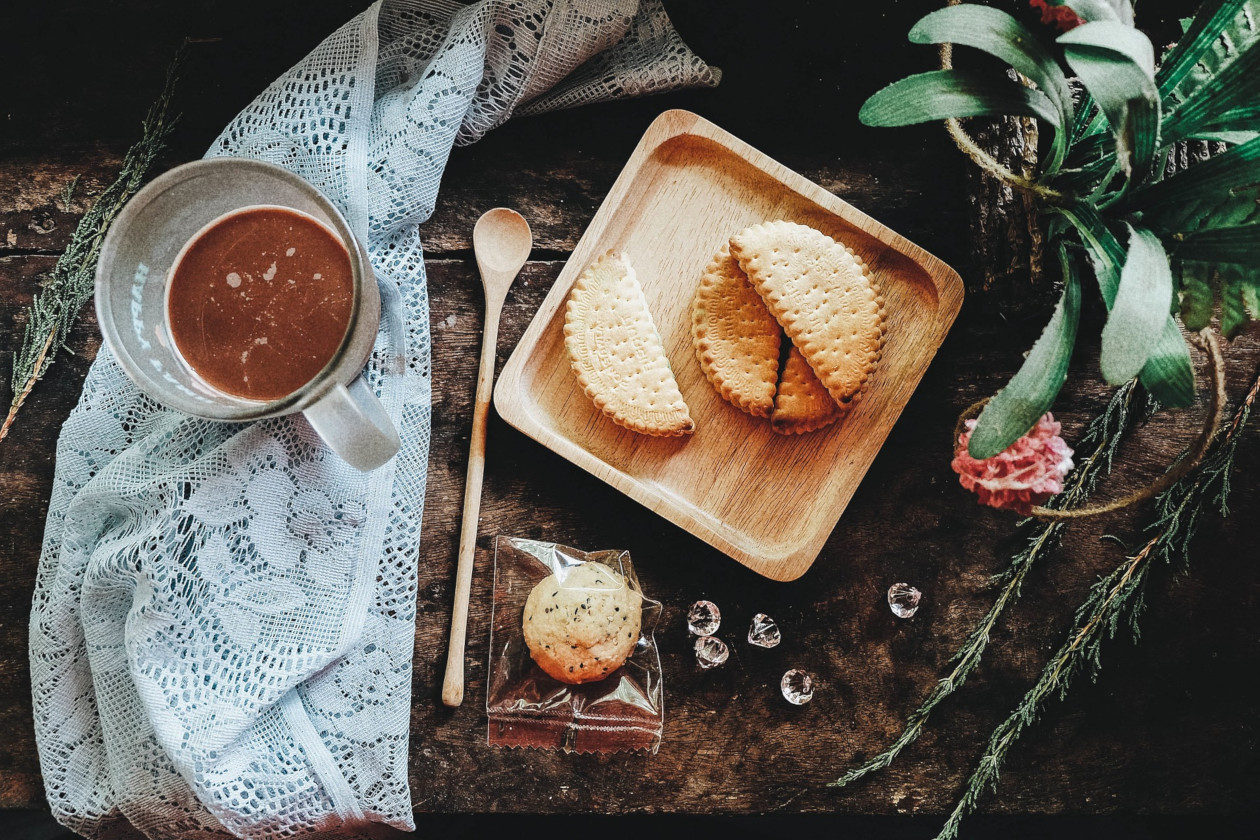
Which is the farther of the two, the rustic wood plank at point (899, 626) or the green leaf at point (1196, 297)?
A: the rustic wood plank at point (899, 626)

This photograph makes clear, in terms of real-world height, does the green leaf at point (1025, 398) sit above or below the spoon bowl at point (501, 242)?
above

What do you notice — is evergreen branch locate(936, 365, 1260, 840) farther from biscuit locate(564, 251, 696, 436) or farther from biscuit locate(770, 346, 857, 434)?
biscuit locate(564, 251, 696, 436)

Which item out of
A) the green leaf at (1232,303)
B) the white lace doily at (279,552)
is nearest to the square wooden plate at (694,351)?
the white lace doily at (279,552)

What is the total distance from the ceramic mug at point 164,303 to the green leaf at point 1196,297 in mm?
997

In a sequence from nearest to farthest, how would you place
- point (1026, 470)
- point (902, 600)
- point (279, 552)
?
1. point (1026, 470)
2. point (279, 552)
3. point (902, 600)

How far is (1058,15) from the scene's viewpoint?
106 centimetres

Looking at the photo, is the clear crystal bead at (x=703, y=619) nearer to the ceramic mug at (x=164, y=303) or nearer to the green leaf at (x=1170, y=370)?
the ceramic mug at (x=164, y=303)

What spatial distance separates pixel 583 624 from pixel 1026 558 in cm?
72

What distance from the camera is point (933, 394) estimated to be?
1.37m

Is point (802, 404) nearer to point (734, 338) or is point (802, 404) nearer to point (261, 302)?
point (734, 338)

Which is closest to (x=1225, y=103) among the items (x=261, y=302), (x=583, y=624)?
(x=583, y=624)

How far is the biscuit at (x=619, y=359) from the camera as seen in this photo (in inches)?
51.5

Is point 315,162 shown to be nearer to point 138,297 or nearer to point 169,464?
point 138,297

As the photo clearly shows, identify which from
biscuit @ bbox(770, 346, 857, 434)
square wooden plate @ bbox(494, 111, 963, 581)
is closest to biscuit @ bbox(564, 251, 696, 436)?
square wooden plate @ bbox(494, 111, 963, 581)
